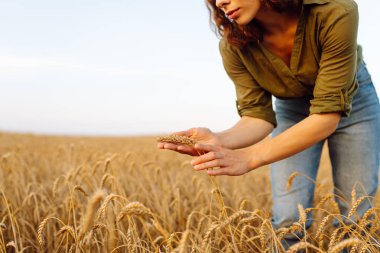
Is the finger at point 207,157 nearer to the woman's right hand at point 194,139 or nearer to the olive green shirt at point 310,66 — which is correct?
the woman's right hand at point 194,139

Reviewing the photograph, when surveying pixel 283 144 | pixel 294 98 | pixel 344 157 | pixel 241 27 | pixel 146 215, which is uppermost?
pixel 241 27

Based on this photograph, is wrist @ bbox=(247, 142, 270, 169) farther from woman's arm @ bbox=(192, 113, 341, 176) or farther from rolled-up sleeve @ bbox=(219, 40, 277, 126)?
rolled-up sleeve @ bbox=(219, 40, 277, 126)

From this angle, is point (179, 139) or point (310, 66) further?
point (310, 66)

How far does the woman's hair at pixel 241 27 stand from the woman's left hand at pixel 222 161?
0.62m

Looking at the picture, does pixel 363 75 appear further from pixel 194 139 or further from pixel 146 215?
pixel 146 215

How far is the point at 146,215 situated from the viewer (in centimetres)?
271

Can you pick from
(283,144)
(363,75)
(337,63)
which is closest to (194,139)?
(283,144)

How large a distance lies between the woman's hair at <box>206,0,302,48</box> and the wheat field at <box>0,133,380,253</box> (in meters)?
0.74

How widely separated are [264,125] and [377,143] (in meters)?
0.60

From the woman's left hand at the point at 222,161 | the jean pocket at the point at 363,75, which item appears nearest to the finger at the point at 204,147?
the woman's left hand at the point at 222,161

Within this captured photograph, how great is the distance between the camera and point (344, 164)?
2.37m

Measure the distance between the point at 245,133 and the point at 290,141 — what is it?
0.40 meters

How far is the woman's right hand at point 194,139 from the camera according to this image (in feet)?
5.86

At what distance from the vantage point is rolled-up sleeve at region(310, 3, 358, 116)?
1881 millimetres
